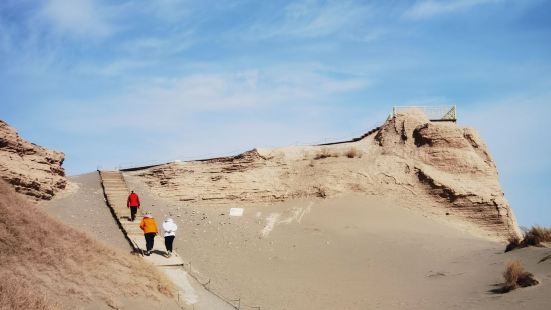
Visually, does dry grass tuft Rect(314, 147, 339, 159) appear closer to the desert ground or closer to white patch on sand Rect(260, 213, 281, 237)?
the desert ground

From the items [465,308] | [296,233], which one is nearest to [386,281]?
[465,308]

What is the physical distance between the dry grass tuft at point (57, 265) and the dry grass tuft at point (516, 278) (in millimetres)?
7949

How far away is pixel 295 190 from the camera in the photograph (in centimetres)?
2566

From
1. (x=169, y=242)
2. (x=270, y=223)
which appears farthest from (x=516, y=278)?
(x=270, y=223)

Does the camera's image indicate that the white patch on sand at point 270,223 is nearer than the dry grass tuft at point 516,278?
No

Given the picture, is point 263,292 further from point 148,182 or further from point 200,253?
point 148,182

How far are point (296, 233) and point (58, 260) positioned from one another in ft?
36.7

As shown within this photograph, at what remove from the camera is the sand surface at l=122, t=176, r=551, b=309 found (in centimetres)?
1447

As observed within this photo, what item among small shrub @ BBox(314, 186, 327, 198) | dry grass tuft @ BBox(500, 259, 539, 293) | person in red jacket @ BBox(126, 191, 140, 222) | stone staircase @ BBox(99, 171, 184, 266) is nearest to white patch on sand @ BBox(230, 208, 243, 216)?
small shrub @ BBox(314, 186, 327, 198)

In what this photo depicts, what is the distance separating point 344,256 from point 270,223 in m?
4.46

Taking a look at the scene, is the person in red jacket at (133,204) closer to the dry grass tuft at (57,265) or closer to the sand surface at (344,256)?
the sand surface at (344,256)

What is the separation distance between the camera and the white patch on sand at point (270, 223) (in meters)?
21.8

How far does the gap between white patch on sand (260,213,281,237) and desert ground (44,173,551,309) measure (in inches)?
1.7

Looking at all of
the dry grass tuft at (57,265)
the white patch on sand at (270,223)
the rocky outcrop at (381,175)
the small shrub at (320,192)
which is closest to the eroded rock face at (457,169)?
the rocky outcrop at (381,175)
